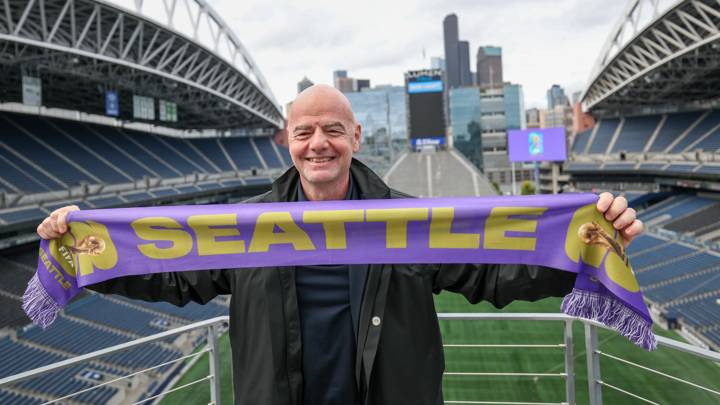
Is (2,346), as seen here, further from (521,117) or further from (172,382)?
(521,117)

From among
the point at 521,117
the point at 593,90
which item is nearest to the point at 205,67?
the point at 593,90

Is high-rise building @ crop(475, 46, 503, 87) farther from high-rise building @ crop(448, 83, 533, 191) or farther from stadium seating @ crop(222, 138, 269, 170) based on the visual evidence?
stadium seating @ crop(222, 138, 269, 170)

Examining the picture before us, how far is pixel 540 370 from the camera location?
11.4 m

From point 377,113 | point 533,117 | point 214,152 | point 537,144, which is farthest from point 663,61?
point 533,117

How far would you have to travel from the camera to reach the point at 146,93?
94.1 ft

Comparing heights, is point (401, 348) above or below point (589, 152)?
below

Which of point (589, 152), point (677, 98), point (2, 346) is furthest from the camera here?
point (589, 152)

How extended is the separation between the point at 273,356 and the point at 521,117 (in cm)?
7838

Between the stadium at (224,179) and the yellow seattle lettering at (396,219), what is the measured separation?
135 centimetres

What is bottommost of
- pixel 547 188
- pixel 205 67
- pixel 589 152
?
pixel 547 188

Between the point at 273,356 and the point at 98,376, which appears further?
the point at 98,376

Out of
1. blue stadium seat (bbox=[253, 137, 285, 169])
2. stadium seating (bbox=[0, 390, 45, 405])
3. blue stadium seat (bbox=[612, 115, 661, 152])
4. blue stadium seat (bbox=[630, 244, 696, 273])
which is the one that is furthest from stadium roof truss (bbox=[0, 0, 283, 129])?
blue stadium seat (bbox=[612, 115, 661, 152])

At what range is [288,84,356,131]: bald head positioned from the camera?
207 centimetres

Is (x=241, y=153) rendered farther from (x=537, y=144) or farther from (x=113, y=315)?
(x=537, y=144)
